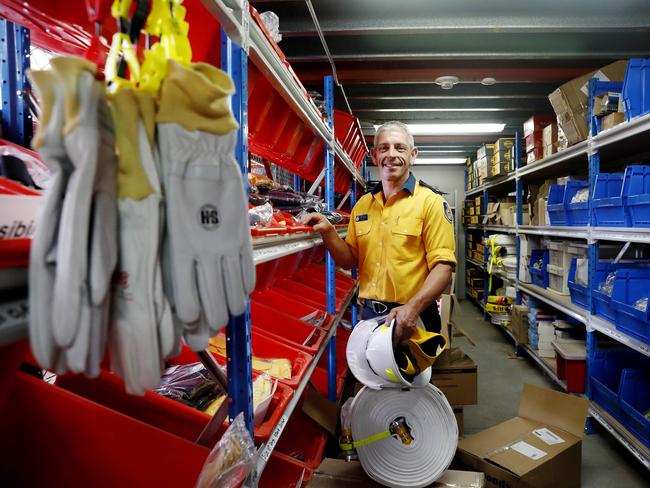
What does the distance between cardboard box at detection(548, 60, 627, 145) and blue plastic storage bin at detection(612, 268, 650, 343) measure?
52.1 inches

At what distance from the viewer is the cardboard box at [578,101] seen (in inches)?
134

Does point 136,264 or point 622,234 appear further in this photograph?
point 622,234

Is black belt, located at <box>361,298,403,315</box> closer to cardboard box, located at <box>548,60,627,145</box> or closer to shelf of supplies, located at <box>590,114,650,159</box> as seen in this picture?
shelf of supplies, located at <box>590,114,650,159</box>

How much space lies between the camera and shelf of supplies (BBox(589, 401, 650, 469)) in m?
2.55

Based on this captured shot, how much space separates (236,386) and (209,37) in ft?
3.19

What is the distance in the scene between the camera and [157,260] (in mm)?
573

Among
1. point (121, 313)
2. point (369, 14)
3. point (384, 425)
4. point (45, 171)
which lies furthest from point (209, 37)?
point (369, 14)

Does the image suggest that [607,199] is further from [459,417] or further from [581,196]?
[459,417]

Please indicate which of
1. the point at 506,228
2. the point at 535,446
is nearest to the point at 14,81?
the point at 535,446

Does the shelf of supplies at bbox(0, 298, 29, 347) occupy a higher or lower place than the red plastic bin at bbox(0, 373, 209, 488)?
higher

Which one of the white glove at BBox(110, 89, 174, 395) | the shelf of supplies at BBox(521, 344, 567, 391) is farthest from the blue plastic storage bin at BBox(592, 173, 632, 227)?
the white glove at BBox(110, 89, 174, 395)

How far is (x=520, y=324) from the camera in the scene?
4949 millimetres

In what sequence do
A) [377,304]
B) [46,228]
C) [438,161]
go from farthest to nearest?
[438,161] < [377,304] < [46,228]

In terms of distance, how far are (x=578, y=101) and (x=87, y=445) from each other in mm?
4012
